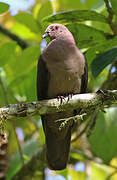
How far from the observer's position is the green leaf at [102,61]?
2.93 metres

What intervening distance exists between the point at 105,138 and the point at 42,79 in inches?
37.1

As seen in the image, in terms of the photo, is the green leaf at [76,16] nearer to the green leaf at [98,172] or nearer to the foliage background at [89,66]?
the foliage background at [89,66]

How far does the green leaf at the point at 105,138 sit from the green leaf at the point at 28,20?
1233 millimetres

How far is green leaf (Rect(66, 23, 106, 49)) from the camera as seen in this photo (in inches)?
131

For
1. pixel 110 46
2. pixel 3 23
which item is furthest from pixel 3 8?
pixel 3 23

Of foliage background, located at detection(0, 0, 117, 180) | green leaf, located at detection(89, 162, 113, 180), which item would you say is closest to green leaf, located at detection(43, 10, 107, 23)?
foliage background, located at detection(0, 0, 117, 180)

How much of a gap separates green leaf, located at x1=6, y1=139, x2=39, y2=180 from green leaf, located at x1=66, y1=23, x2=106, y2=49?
1366 mm

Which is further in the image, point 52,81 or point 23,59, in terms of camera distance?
point 23,59

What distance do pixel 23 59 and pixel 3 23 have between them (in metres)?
1.74

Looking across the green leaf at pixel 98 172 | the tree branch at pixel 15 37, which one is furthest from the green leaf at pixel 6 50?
the green leaf at pixel 98 172

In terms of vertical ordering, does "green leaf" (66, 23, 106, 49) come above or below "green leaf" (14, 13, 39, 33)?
below

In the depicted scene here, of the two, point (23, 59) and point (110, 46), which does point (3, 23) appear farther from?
point (110, 46)

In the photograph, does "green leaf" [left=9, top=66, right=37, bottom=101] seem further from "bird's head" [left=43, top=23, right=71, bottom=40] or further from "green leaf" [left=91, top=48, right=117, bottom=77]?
"green leaf" [left=91, top=48, right=117, bottom=77]

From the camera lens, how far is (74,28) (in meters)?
3.37
